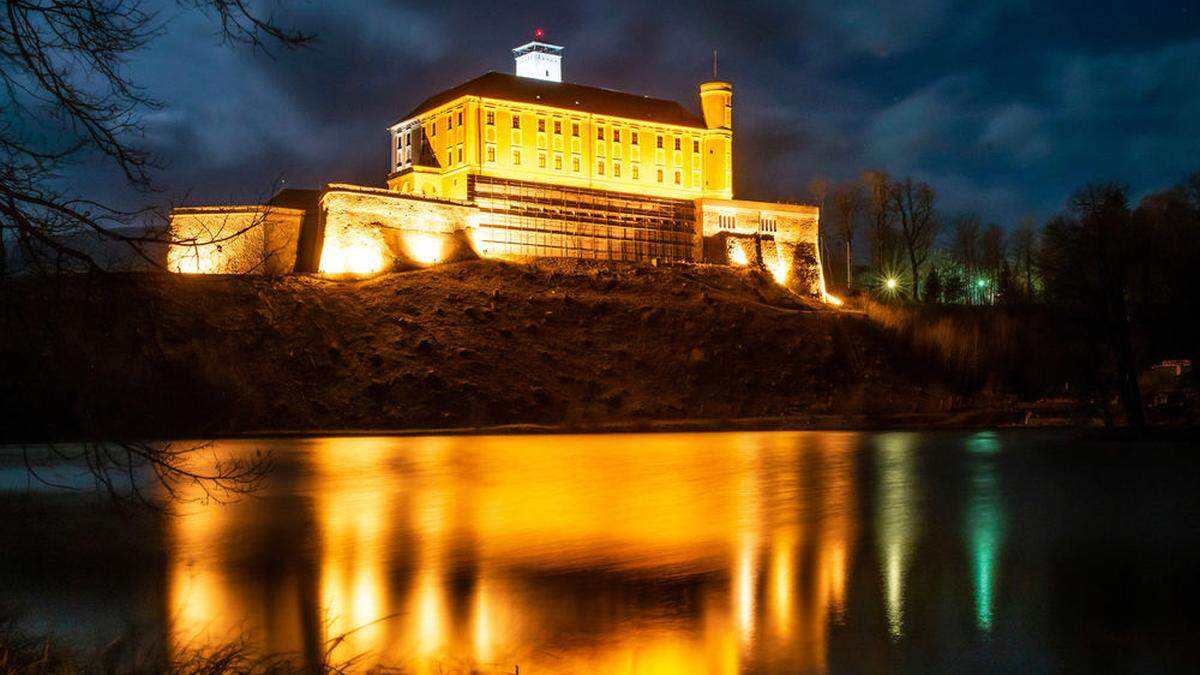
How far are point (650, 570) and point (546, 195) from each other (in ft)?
160

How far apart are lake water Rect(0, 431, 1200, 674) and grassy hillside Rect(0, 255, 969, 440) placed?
16.4 meters

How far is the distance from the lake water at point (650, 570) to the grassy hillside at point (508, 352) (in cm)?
1638

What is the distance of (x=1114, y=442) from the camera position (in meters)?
35.4

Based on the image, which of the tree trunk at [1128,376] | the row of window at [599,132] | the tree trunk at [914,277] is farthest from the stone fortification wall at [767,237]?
the tree trunk at [1128,376]

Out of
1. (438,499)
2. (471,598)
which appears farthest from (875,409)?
(471,598)

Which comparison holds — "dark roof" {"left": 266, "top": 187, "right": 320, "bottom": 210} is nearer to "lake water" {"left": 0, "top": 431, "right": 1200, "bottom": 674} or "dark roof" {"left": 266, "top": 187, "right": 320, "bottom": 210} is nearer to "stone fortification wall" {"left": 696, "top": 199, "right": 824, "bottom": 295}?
"stone fortification wall" {"left": 696, "top": 199, "right": 824, "bottom": 295}

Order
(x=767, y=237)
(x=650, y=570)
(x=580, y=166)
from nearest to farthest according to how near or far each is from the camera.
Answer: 1. (x=650, y=570)
2. (x=767, y=237)
3. (x=580, y=166)

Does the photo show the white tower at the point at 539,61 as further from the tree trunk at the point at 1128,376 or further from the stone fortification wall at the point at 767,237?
the tree trunk at the point at 1128,376

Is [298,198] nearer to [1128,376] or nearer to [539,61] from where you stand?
[539,61]

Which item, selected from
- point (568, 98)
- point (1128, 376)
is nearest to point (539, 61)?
point (568, 98)

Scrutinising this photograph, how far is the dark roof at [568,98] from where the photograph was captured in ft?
221

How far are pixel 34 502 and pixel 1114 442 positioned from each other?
3020cm

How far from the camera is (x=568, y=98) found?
231ft

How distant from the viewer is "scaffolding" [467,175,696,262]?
60875 mm
